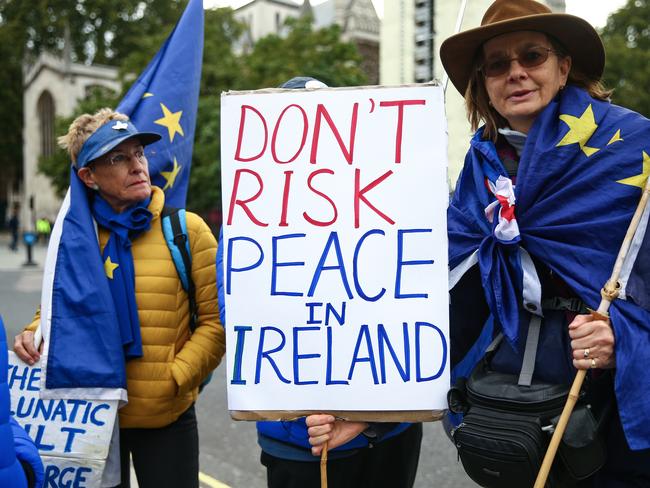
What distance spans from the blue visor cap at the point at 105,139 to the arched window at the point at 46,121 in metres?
43.5

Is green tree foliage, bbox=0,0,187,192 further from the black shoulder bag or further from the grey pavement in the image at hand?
the black shoulder bag

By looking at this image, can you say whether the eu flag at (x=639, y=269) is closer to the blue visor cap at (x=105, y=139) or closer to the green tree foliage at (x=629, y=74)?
the blue visor cap at (x=105, y=139)

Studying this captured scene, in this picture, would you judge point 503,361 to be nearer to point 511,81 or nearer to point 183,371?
point 511,81

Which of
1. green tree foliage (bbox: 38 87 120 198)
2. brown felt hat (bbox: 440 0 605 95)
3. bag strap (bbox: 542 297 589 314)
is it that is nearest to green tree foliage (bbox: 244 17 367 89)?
green tree foliage (bbox: 38 87 120 198)

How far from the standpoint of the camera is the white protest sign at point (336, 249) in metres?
1.88

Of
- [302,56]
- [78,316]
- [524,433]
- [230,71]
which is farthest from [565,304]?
[230,71]

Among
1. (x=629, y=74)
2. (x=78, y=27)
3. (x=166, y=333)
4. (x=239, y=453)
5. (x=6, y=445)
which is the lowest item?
(x=239, y=453)

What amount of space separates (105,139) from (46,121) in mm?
45298

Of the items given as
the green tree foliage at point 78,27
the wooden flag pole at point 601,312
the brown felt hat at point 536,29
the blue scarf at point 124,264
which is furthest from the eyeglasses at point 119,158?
the green tree foliage at point 78,27

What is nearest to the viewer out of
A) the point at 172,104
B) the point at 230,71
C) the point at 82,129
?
the point at 82,129

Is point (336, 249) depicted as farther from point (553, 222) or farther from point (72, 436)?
point (72, 436)

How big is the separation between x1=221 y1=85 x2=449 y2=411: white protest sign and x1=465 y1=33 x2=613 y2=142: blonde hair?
263 mm

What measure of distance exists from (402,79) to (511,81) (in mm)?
19336

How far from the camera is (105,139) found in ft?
8.43
